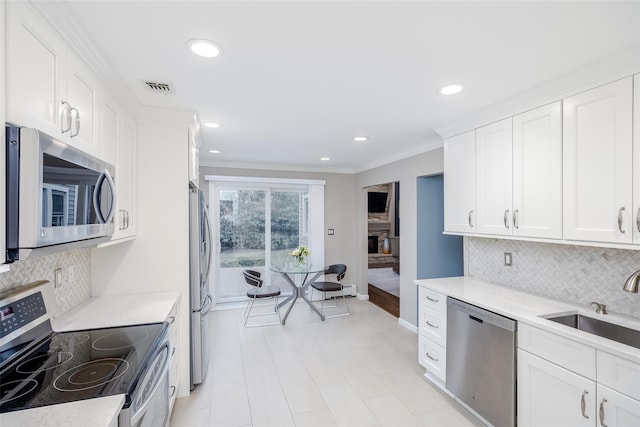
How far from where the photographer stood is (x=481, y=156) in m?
2.61

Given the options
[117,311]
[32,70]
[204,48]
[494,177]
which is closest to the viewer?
[32,70]

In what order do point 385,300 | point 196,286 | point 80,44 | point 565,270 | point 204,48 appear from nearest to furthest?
point 80,44 → point 204,48 → point 565,270 → point 196,286 → point 385,300

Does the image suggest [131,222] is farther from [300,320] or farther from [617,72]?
[617,72]

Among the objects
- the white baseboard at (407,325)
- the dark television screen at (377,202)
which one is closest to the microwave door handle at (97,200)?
the white baseboard at (407,325)

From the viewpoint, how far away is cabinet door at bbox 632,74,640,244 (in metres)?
1.63

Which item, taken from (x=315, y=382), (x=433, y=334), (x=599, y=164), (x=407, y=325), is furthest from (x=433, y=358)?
(x=599, y=164)

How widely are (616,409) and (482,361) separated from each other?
29.6 inches

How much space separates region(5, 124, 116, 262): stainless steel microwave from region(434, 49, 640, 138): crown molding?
270 cm

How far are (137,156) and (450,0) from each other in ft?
7.81

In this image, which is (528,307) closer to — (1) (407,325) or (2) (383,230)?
(1) (407,325)

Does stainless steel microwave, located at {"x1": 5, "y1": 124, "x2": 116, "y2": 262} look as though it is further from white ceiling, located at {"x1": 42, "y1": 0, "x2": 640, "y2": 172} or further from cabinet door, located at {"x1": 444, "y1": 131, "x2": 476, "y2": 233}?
cabinet door, located at {"x1": 444, "y1": 131, "x2": 476, "y2": 233}

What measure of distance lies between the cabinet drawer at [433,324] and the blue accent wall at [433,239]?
46.6 inches

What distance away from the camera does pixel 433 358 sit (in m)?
2.71

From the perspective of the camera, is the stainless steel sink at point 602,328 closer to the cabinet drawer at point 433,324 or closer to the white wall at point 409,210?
the cabinet drawer at point 433,324
